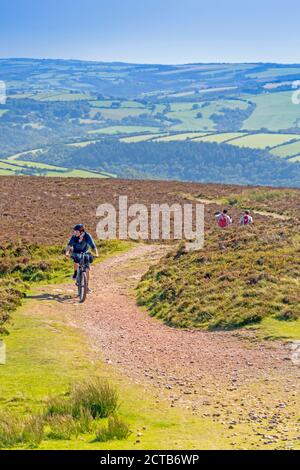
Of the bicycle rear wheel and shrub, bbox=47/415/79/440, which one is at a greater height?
shrub, bbox=47/415/79/440

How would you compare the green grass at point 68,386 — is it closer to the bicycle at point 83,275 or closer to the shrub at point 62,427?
the shrub at point 62,427

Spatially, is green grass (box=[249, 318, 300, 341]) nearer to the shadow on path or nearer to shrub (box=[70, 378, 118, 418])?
shrub (box=[70, 378, 118, 418])

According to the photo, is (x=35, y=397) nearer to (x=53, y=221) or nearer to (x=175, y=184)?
(x=53, y=221)

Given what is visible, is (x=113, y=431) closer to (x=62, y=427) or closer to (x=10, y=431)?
(x=62, y=427)

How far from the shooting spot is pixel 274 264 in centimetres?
2220

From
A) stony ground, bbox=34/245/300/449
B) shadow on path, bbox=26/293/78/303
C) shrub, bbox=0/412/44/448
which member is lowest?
shadow on path, bbox=26/293/78/303

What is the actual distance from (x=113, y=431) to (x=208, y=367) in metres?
4.58

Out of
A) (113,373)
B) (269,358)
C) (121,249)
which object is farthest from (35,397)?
(121,249)

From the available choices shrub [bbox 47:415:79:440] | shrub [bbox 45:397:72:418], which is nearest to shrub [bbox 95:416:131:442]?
shrub [bbox 47:415:79:440]

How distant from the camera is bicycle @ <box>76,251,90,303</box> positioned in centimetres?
2147

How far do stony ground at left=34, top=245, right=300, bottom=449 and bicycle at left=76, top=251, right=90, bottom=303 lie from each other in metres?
0.37

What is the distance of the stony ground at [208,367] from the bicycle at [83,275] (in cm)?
37

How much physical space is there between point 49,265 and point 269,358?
50.1 feet

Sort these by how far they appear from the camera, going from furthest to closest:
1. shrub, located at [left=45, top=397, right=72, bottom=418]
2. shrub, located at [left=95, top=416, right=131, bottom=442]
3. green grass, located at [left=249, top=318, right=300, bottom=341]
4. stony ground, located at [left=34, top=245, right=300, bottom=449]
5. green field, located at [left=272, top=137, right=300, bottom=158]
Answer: green field, located at [left=272, top=137, right=300, bottom=158], green grass, located at [left=249, top=318, right=300, bottom=341], shrub, located at [left=45, top=397, right=72, bottom=418], stony ground, located at [left=34, top=245, right=300, bottom=449], shrub, located at [left=95, top=416, right=131, bottom=442]
